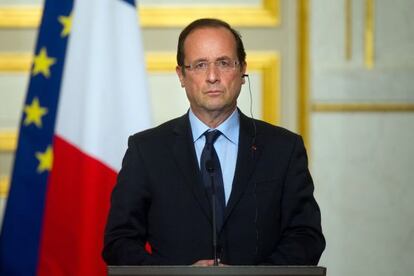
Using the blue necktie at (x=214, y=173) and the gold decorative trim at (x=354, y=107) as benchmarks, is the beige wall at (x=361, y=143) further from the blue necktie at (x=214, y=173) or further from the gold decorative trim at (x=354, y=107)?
the blue necktie at (x=214, y=173)

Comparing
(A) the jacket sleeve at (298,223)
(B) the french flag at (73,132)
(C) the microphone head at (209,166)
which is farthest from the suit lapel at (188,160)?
(B) the french flag at (73,132)

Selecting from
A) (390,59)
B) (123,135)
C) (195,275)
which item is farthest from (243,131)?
(390,59)

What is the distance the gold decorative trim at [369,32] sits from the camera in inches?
149

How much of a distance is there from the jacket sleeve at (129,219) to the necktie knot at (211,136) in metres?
0.18

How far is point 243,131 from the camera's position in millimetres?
2328

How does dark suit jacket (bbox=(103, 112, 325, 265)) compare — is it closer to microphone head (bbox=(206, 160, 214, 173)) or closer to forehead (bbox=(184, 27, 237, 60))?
microphone head (bbox=(206, 160, 214, 173))

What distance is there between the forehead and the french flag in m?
1.06

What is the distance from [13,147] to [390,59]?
1.66 m

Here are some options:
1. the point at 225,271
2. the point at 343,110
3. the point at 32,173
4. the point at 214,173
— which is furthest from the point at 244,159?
the point at 343,110

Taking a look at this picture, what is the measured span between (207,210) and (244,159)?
0.17 m

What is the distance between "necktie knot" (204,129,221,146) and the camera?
7.44ft

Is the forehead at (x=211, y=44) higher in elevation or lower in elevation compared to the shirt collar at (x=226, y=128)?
higher

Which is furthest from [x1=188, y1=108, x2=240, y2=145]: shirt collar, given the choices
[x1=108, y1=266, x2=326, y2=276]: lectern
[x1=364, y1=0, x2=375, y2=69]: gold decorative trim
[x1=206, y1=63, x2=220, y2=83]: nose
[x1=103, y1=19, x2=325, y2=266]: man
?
[x1=364, y1=0, x2=375, y2=69]: gold decorative trim

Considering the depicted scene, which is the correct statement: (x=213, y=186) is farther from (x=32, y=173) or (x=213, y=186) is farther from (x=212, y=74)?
(x=32, y=173)
